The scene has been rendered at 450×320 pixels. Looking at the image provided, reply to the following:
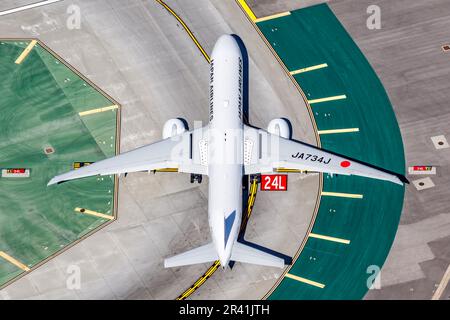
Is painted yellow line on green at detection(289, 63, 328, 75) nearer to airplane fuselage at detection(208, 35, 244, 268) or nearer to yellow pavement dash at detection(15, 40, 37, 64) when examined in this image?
airplane fuselage at detection(208, 35, 244, 268)

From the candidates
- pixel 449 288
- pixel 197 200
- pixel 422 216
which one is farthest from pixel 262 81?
pixel 449 288

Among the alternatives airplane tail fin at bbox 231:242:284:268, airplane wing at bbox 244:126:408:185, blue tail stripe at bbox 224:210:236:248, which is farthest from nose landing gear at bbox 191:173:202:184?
airplane tail fin at bbox 231:242:284:268

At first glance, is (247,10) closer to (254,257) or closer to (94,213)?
(94,213)

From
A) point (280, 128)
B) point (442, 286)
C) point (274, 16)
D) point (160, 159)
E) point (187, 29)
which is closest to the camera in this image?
point (442, 286)

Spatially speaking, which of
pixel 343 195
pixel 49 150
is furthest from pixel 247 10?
pixel 49 150

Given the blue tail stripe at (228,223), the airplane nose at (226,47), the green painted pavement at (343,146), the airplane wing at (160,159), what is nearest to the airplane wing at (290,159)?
the green painted pavement at (343,146)

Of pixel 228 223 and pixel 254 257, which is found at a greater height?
pixel 228 223

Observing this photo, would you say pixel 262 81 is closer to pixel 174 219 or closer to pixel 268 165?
pixel 268 165
